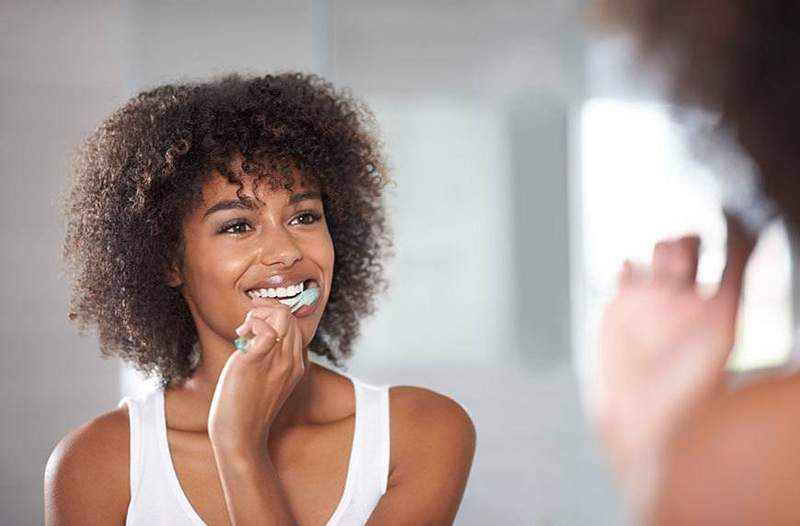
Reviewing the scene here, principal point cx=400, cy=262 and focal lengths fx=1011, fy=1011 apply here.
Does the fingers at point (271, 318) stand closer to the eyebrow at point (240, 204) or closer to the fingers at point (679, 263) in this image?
the eyebrow at point (240, 204)

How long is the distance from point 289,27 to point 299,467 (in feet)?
5.42

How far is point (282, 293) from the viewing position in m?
1.20

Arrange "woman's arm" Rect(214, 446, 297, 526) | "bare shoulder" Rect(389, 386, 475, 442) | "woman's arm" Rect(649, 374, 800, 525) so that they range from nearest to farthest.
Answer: "woman's arm" Rect(649, 374, 800, 525) → "woman's arm" Rect(214, 446, 297, 526) → "bare shoulder" Rect(389, 386, 475, 442)

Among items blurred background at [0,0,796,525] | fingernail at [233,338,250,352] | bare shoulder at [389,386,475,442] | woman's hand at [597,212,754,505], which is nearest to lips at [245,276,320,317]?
fingernail at [233,338,250,352]

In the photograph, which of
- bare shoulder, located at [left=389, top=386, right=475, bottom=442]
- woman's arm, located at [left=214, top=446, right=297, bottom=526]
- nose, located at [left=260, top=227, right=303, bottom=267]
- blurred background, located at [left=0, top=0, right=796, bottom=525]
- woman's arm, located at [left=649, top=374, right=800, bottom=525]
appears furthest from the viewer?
blurred background, located at [left=0, top=0, right=796, bottom=525]

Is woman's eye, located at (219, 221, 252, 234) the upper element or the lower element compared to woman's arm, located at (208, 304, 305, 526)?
upper

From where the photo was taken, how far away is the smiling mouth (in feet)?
3.93

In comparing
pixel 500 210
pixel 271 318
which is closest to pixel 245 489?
pixel 271 318

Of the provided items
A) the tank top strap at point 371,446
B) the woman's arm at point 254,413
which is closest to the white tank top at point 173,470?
the tank top strap at point 371,446

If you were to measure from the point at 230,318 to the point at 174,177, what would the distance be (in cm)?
19

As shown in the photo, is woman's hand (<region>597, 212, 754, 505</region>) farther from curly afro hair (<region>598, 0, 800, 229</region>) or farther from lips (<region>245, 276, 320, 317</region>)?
lips (<region>245, 276, 320, 317</region>)

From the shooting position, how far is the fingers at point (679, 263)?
0.53 metres

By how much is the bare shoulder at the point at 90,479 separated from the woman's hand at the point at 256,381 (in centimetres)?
21

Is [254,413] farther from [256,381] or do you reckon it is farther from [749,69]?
[749,69]
